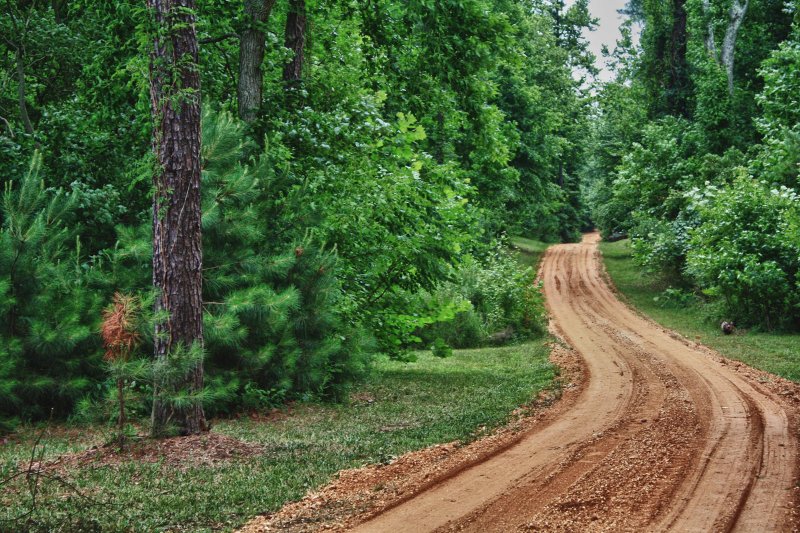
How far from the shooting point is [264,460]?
827cm

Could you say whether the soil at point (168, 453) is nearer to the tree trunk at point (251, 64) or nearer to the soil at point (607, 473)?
the soil at point (607, 473)

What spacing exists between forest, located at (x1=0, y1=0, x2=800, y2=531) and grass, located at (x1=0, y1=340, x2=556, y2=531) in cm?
8

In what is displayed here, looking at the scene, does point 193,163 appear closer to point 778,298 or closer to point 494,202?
point 778,298

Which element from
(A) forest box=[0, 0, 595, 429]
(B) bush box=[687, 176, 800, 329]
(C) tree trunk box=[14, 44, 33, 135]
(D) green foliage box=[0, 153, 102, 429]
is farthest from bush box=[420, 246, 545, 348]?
(D) green foliage box=[0, 153, 102, 429]

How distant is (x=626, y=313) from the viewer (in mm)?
29797

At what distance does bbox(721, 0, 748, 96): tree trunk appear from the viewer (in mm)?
36438

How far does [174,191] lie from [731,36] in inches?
1371

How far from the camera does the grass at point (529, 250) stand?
47.5 meters

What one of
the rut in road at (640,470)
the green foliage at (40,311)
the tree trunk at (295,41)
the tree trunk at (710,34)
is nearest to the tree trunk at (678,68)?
the tree trunk at (710,34)

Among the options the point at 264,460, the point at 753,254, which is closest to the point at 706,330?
the point at 753,254

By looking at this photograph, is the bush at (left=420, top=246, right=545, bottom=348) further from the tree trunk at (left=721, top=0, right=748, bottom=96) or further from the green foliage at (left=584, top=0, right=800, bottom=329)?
the tree trunk at (left=721, top=0, right=748, bottom=96)

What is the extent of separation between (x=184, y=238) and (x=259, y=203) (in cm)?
372

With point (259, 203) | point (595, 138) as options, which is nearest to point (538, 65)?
point (595, 138)

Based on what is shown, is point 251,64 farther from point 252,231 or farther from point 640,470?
point 640,470
